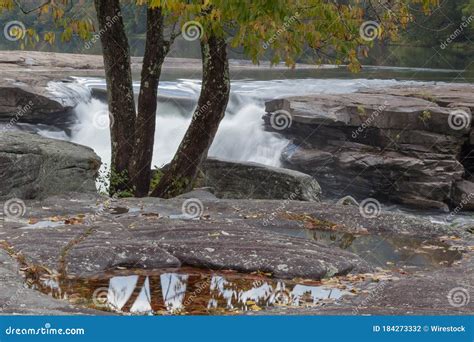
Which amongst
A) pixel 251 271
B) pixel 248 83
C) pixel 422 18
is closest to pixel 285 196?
pixel 251 271

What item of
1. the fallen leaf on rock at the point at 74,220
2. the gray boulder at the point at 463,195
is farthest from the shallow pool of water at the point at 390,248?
the gray boulder at the point at 463,195

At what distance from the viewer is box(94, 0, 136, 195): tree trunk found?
1514 centimetres

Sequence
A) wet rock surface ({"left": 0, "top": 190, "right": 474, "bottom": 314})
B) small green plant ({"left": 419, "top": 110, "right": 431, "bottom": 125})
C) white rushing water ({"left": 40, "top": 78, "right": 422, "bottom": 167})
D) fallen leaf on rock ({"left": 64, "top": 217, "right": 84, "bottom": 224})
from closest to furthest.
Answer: wet rock surface ({"left": 0, "top": 190, "right": 474, "bottom": 314}) → fallen leaf on rock ({"left": 64, "top": 217, "right": 84, "bottom": 224}) → small green plant ({"left": 419, "top": 110, "right": 431, "bottom": 125}) → white rushing water ({"left": 40, "top": 78, "right": 422, "bottom": 167})

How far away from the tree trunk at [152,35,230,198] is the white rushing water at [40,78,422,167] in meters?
6.83

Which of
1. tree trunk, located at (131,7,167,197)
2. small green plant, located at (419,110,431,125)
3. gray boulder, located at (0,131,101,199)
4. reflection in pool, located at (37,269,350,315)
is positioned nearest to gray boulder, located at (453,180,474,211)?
small green plant, located at (419,110,431,125)

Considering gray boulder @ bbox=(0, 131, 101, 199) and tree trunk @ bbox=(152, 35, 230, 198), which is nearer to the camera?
gray boulder @ bbox=(0, 131, 101, 199)

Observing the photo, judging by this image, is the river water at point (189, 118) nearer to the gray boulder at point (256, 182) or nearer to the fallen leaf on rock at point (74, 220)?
the gray boulder at point (256, 182)

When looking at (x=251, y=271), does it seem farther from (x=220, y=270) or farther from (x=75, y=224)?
(x=75, y=224)

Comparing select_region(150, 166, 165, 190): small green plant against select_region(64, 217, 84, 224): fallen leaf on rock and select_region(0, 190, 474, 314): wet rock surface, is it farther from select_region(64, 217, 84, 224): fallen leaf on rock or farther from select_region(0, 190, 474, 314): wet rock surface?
select_region(64, 217, 84, 224): fallen leaf on rock

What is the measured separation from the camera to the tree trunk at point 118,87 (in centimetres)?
1514

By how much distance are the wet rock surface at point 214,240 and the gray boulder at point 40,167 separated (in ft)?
1.75

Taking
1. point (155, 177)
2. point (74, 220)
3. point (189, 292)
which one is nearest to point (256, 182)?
point (155, 177)

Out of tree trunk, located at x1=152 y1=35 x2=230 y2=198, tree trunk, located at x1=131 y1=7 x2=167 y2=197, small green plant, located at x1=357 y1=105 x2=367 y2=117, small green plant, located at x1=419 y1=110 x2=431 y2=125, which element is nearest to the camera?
tree trunk, located at x1=152 y1=35 x2=230 y2=198

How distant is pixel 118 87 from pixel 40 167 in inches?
122
